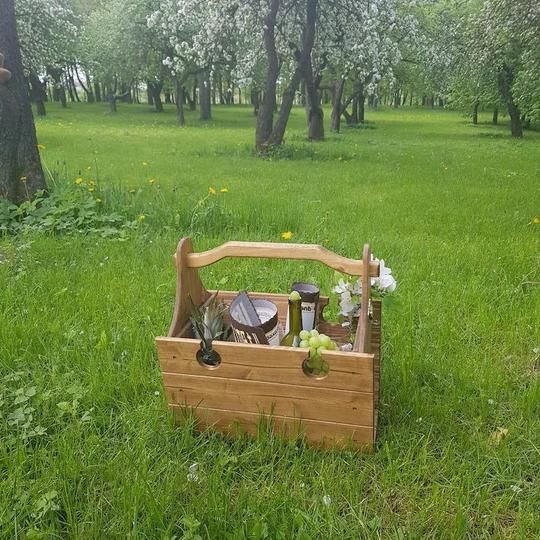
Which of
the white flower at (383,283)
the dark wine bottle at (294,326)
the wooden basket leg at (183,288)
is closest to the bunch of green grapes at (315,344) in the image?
the dark wine bottle at (294,326)

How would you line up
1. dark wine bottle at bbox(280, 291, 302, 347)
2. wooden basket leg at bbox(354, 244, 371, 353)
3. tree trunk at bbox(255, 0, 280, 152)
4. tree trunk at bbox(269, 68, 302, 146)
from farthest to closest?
1. tree trunk at bbox(269, 68, 302, 146)
2. tree trunk at bbox(255, 0, 280, 152)
3. dark wine bottle at bbox(280, 291, 302, 347)
4. wooden basket leg at bbox(354, 244, 371, 353)

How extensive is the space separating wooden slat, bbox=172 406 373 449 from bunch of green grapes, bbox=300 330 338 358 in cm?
31

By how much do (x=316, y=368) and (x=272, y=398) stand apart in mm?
223

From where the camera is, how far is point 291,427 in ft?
7.21

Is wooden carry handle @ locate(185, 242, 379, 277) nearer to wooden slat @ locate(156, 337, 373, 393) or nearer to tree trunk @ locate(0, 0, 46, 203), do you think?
wooden slat @ locate(156, 337, 373, 393)

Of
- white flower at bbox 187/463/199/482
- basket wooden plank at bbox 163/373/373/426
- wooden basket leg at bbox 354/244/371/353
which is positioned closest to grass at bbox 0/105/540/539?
white flower at bbox 187/463/199/482

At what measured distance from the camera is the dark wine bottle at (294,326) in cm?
233

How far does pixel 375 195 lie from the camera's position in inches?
308

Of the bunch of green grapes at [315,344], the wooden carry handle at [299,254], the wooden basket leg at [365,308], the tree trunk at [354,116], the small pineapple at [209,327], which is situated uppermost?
the wooden carry handle at [299,254]

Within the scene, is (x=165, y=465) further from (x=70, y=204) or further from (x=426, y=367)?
(x=70, y=204)

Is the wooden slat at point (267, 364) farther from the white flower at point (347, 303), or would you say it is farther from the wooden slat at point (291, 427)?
Result: the white flower at point (347, 303)

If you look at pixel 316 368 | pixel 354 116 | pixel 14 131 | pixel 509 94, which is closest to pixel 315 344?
pixel 316 368

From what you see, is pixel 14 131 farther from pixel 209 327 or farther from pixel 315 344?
pixel 315 344

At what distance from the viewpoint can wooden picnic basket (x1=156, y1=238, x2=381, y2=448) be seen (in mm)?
2062
